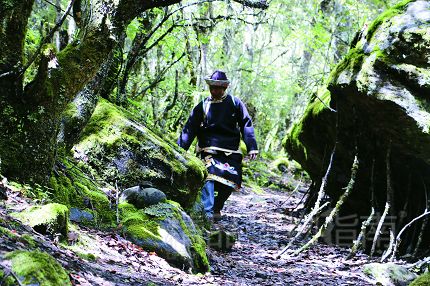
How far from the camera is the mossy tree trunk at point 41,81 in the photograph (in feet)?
12.1

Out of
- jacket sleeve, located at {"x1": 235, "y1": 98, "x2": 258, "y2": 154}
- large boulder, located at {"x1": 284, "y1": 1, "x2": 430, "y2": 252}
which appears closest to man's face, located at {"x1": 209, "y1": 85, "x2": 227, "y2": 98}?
jacket sleeve, located at {"x1": 235, "y1": 98, "x2": 258, "y2": 154}

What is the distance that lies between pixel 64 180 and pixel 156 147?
160 cm

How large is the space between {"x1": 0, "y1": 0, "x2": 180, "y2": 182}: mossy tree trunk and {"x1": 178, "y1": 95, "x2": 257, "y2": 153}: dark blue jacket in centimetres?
300

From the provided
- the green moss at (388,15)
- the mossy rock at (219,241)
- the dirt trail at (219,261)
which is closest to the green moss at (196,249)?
the dirt trail at (219,261)

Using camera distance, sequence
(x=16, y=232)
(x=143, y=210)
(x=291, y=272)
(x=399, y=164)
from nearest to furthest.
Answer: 1. (x=16, y=232)
2. (x=143, y=210)
3. (x=291, y=272)
4. (x=399, y=164)

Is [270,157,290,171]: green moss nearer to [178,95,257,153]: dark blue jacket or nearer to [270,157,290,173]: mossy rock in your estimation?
[270,157,290,173]: mossy rock

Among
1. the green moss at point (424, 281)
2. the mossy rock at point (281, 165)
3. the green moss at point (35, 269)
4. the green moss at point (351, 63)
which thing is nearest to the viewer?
the green moss at point (35, 269)

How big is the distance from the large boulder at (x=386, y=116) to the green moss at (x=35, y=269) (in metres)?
4.50

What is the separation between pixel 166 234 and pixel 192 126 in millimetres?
2897

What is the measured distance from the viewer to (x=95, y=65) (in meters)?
4.07

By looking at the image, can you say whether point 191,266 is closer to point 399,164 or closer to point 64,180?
point 64,180

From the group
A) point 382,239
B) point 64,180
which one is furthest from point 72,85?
point 382,239

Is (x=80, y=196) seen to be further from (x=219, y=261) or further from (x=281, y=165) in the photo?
(x=281, y=165)

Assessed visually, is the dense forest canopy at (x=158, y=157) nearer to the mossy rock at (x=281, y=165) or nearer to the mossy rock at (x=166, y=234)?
the mossy rock at (x=166, y=234)
